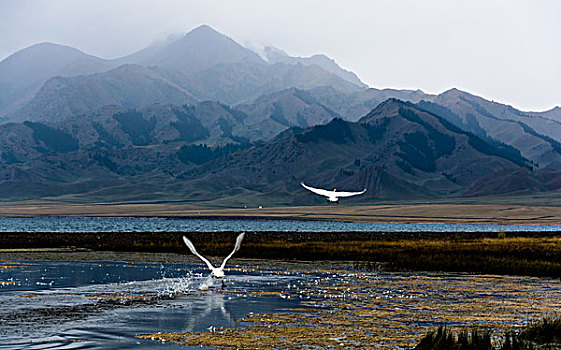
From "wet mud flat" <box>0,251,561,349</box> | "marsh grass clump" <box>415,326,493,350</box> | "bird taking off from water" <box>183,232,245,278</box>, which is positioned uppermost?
"bird taking off from water" <box>183,232,245,278</box>

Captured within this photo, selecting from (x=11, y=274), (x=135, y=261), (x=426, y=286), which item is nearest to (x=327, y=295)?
(x=426, y=286)

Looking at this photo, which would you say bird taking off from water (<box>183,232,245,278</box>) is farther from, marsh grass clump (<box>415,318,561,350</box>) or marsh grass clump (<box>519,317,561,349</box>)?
marsh grass clump (<box>519,317,561,349</box>)

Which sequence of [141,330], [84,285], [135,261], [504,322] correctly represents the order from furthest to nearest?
1. [135,261]
2. [84,285]
3. [504,322]
4. [141,330]

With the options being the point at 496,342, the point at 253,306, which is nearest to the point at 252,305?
the point at 253,306

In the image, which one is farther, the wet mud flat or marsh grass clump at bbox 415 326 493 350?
the wet mud flat

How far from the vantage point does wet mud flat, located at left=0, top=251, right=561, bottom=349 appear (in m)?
29.6

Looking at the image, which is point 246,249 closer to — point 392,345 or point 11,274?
point 11,274

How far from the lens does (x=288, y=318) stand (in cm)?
3456

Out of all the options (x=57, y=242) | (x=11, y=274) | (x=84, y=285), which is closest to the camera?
(x=84, y=285)

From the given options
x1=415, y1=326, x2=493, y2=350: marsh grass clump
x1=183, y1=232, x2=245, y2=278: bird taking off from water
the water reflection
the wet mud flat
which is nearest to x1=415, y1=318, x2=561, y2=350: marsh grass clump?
x1=415, y1=326, x2=493, y2=350: marsh grass clump

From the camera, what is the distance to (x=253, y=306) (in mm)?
38562

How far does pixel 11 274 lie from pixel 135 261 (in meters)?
16.9

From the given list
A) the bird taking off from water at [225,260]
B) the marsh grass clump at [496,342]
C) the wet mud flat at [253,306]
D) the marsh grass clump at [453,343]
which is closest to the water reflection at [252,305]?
the wet mud flat at [253,306]

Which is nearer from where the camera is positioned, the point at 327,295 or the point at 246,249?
the point at 327,295
